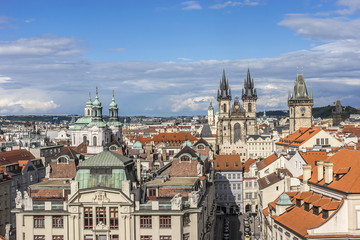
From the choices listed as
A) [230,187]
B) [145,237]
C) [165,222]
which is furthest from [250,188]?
[145,237]

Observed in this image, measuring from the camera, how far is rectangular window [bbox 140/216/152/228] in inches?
2111

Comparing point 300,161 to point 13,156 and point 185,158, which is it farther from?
point 13,156

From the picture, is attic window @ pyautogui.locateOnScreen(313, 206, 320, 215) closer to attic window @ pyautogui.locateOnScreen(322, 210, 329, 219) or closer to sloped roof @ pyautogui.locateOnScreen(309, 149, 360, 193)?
attic window @ pyautogui.locateOnScreen(322, 210, 329, 219)

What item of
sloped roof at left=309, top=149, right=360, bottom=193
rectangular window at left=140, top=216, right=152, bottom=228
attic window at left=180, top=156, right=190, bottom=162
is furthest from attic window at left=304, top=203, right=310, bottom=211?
attic window at left=180, top=156, right=190, bottom=162

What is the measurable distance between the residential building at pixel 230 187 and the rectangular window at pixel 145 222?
206 feet

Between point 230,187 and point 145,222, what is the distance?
6446cm

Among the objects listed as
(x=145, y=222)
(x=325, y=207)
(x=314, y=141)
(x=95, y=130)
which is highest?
(x=95, y=130)

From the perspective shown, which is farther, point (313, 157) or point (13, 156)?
point (13, 156)

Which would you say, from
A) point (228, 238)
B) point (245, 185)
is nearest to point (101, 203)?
point (228, 238)

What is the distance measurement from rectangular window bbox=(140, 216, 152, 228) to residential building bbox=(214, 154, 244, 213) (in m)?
62.7

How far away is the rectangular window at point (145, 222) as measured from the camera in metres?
53.6

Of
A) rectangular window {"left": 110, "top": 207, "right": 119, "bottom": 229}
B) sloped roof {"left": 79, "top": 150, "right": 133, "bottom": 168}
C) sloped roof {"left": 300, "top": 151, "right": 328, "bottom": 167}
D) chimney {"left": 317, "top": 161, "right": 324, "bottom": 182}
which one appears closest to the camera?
rectangular window {"left": 110, "top": 207, "right": 119, "bottom": 229}

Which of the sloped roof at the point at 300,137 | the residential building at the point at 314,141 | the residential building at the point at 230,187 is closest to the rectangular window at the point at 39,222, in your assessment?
the residential building at the point at 230,187

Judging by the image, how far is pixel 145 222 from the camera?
53.8 meters
